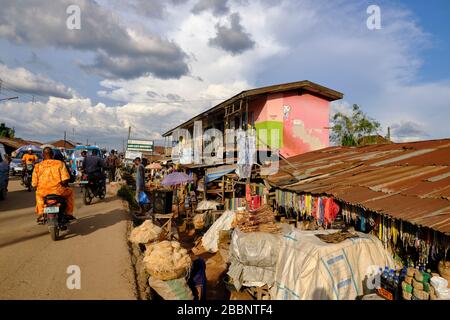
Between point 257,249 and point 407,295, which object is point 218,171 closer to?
point 257,249

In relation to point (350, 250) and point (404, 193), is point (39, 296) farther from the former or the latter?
point (404, 193)

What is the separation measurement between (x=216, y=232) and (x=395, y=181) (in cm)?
663

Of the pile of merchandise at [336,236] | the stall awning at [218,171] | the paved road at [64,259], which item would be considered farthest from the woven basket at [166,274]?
the stall awning at [218,171]

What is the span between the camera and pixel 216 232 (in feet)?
36.0

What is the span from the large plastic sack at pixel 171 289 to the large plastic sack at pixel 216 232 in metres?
6.24

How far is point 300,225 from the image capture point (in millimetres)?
8828

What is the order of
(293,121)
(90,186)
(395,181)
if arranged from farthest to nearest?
(293,121), (90,186), (395,181)

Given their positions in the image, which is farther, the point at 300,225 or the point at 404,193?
the point at 300,225

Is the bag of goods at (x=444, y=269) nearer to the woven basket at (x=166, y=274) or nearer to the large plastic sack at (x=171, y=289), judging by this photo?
the large plastic sack at (x=171, y=289)

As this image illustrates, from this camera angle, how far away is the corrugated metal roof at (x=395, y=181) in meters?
4.50

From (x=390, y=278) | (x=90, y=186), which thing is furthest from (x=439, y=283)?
(x=90, y=186)
